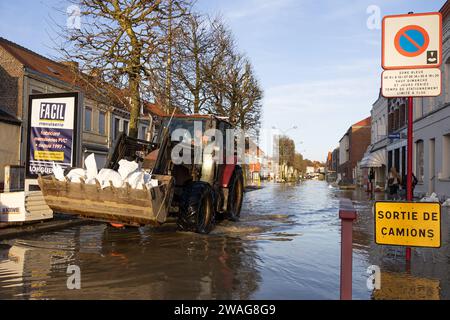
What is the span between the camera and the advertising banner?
1216 cm

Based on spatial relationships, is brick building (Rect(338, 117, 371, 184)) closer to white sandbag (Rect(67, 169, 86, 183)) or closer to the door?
the door

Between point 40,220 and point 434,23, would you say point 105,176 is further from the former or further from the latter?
point 434,23

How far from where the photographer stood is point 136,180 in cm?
754

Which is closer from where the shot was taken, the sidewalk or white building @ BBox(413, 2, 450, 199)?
the sidewalk

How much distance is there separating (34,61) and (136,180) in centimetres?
2481

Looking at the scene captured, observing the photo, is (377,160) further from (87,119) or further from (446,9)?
(87,119)

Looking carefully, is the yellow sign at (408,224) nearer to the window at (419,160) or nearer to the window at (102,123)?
the window at (419,160)

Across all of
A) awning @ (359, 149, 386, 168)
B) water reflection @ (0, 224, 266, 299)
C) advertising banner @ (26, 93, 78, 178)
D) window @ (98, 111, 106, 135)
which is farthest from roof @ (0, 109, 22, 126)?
awning @ (359, 149, 386, 168)

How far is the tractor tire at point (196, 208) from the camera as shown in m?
8.84

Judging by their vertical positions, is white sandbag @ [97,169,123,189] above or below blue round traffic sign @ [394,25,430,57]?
below

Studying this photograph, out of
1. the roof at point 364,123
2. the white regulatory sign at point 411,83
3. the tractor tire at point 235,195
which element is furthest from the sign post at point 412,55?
the roof at point 364,123

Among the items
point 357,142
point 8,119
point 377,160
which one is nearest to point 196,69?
point 8,119

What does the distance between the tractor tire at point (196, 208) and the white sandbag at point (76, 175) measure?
6.51 ft

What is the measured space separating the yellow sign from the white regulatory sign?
1560 millimetres
